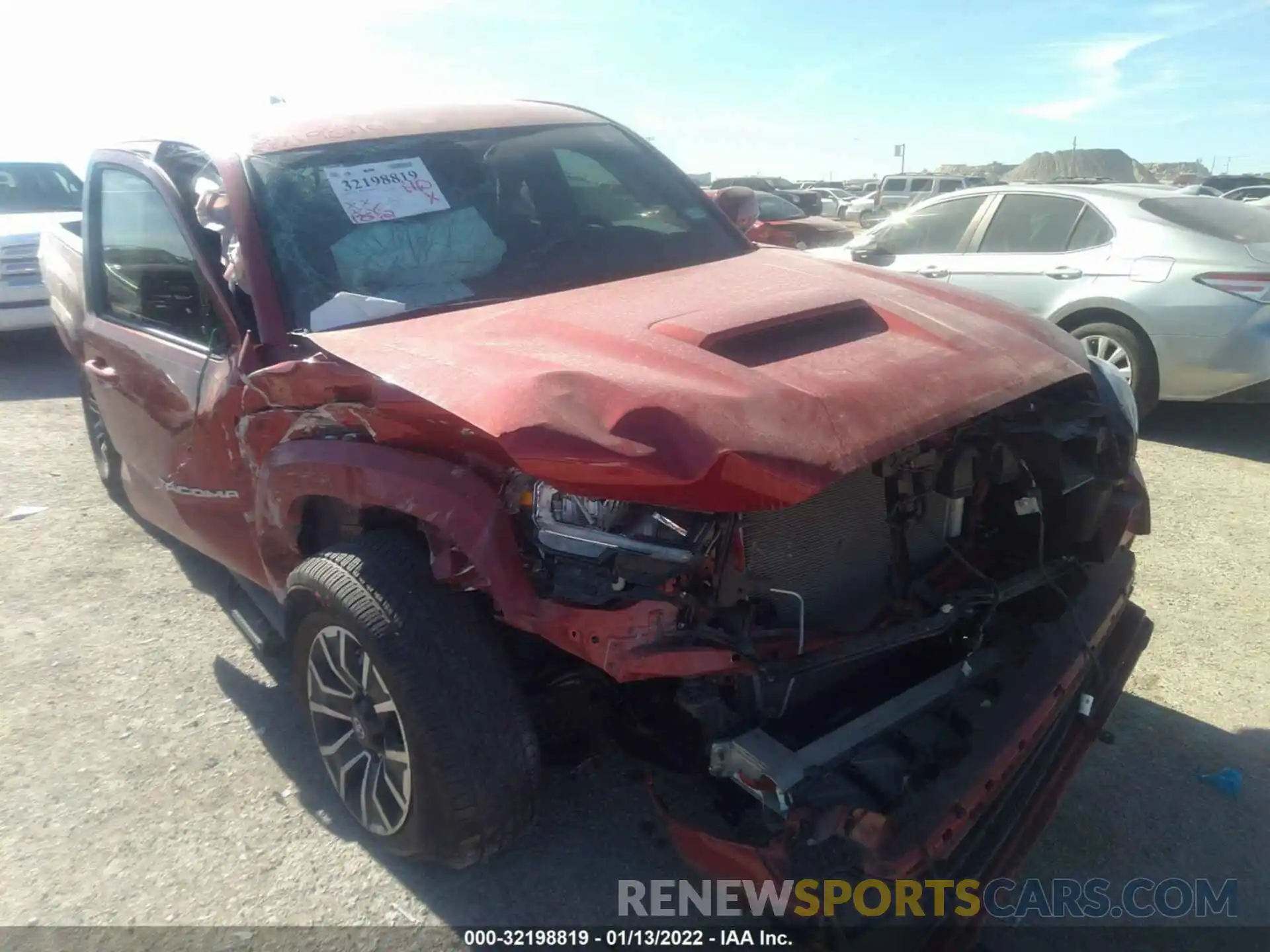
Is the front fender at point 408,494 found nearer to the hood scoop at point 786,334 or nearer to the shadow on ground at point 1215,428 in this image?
the hood scoop at point 786,334

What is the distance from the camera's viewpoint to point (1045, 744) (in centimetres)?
253

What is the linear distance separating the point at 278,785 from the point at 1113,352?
571 centimetres

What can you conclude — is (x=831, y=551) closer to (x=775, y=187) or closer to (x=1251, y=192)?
(x=1251, y=192)

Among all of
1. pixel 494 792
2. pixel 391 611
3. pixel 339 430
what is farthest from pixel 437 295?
pixel 494 792

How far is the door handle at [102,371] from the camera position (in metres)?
3.87

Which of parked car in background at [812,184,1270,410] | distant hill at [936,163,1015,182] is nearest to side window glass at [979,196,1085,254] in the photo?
parked car in background at [812,184,1270,410]

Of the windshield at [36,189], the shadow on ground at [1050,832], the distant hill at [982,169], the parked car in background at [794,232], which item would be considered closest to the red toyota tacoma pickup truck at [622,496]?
the shadow on ground at [1050,832]

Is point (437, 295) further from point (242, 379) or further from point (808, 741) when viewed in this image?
point (808, 741)

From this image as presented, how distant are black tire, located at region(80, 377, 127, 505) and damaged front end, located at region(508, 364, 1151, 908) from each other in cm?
367

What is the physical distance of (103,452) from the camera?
5.20m

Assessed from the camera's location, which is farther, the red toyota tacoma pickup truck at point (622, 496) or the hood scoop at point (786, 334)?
the hood scoop at point (786, 334)

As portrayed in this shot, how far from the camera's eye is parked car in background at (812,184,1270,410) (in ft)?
19.1

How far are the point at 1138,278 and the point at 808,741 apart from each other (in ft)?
17.1

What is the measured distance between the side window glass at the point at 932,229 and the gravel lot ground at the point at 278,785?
3323 mm
